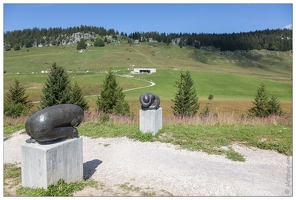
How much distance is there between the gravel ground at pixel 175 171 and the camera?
21.2 feet

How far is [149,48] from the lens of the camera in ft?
516

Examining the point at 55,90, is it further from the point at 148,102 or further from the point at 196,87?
the point at 196,87

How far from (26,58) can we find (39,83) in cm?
6550

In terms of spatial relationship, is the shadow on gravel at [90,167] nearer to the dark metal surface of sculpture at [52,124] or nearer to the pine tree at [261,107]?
the dark metal surface of sculpture at [52,124]

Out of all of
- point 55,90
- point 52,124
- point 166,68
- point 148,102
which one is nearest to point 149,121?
point 148,102

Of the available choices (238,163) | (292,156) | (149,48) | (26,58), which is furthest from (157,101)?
(149,48)

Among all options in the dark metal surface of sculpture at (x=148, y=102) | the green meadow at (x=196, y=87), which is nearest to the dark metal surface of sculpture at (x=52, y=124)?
the green meadow at (x=196, y=87)

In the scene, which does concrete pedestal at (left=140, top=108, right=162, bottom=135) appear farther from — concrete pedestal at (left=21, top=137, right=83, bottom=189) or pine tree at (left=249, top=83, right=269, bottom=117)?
pine tree at (left=249, top=83, right=269, bottom=117)

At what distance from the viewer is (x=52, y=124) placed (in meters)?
6.25

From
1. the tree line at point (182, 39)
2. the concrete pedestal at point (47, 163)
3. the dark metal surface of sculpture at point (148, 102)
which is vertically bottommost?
the concrete pedestal at point (47, 163)

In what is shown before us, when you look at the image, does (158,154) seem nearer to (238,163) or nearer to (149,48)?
(238,163)

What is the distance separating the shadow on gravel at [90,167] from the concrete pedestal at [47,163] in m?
1.02

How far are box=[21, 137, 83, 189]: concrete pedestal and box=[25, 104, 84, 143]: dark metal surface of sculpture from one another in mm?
175

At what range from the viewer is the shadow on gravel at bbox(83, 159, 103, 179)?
771 cm
